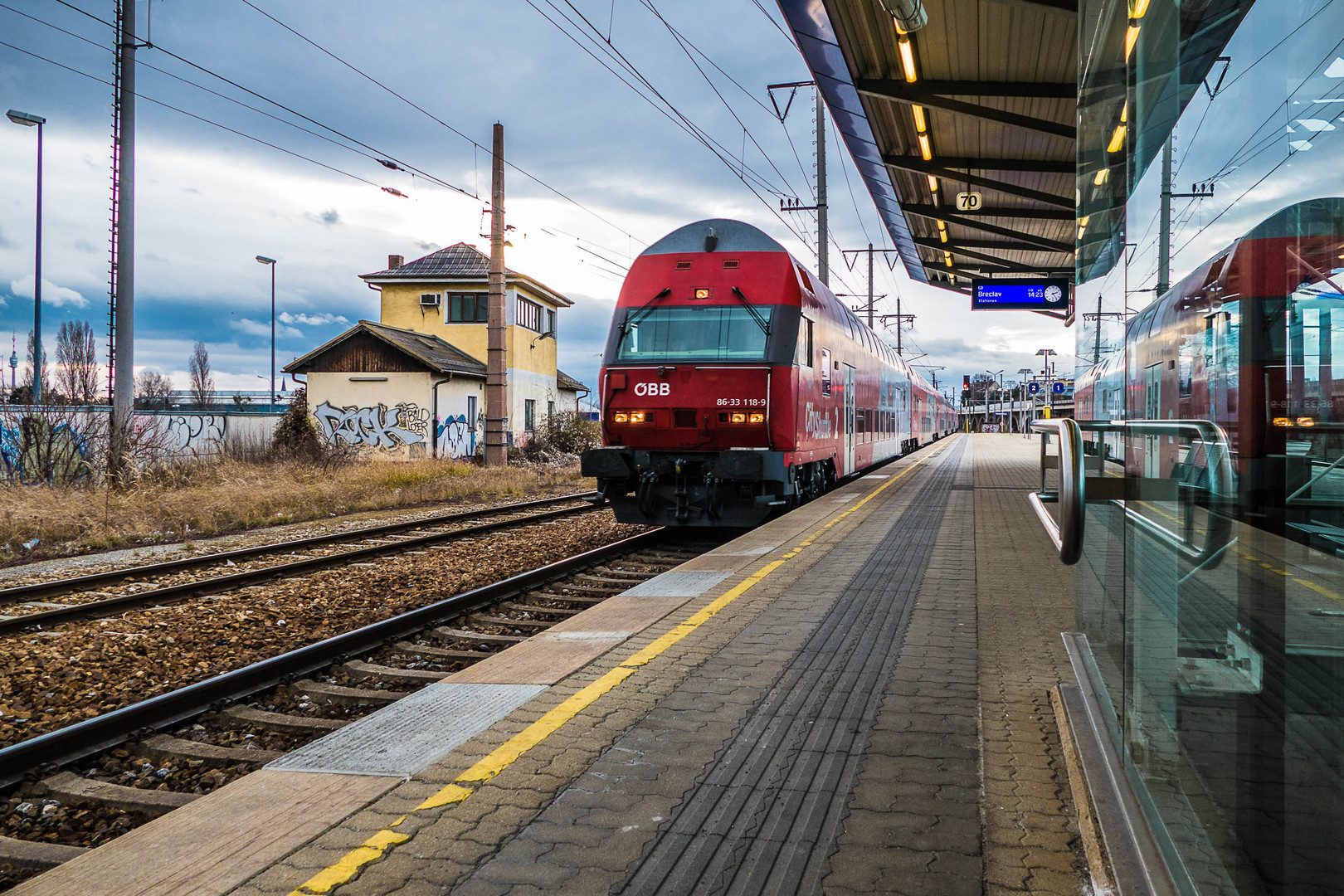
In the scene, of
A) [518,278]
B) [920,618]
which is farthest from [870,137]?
[518,278]

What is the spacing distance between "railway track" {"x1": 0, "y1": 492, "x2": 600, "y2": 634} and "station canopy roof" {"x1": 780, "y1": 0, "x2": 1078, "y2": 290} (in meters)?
6.74

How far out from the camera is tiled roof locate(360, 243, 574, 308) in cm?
3347

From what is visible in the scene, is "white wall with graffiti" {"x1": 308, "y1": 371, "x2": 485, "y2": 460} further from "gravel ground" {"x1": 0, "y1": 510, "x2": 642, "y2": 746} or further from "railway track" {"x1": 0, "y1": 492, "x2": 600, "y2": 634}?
"gravel ground" {"x1": 0, "y1": 510, "x2": 642, "y2": 746}

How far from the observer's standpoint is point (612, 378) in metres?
11.1

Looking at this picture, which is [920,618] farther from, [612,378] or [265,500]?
[265,500]

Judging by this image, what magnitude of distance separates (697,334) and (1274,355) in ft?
30.7

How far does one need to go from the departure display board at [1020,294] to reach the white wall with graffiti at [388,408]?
57.2 ft

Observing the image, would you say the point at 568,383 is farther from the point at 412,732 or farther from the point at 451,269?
the point at 412,732

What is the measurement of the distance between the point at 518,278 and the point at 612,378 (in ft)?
69.6

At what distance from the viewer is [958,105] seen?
12625 mm

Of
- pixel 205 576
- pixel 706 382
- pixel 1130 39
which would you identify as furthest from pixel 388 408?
pixel 1130 39

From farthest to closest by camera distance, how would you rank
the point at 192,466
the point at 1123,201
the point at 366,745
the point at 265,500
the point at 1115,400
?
the point at 192,466
the point at 265,500
the point at 366,745
the point at 1115,400
the point at 1123,201

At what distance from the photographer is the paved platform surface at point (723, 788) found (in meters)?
2.65

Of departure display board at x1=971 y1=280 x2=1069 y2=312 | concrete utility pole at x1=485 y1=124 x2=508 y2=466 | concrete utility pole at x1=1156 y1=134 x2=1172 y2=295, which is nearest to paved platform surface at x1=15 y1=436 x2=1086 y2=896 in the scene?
concrete utility pole at x1=1156 y1=134 x2=1172 y2=295
